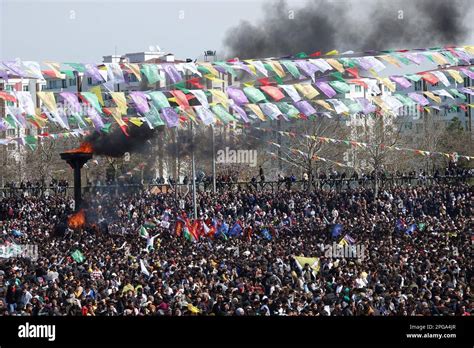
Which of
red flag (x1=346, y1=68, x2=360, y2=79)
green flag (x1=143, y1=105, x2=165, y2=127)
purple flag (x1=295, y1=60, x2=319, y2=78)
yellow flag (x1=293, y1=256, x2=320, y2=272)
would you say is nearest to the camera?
yellow flag (x1=293, y1=256, x2=320, y2=272)

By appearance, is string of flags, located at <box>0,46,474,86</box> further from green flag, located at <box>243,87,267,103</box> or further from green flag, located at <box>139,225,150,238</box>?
green flag, located at <box>139,225,150,238</box>

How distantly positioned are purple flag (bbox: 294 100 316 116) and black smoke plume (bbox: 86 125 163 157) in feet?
27.9

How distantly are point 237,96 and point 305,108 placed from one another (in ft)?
9.28

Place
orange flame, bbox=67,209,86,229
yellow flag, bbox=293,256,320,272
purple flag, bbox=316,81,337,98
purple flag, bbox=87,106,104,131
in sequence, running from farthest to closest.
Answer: orange flame, bbox=67,209,86,229
purple flag, bbox=316,81,337,98
purple flag, bbox=87,106,104,131
yellow flag, bbox=293,256,320,272

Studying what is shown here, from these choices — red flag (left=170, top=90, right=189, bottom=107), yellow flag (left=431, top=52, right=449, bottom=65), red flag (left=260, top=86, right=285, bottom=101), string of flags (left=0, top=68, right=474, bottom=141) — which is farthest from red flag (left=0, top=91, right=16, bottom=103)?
yellow flag (left=431, top=52, right=449, bottom=65)

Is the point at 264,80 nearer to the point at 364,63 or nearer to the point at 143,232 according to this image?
the point at 364,63

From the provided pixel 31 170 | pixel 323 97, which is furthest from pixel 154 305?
pixel 31 170

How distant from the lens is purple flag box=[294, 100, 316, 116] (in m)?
31.1

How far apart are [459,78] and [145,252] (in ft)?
35.0

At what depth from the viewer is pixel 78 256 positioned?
Answer: 27062mm

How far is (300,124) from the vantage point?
5053 centimetres

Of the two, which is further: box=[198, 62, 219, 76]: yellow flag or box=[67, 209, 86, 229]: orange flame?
box=[67, 209, 86, 229]: orange flame

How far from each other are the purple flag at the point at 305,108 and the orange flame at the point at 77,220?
389 inches

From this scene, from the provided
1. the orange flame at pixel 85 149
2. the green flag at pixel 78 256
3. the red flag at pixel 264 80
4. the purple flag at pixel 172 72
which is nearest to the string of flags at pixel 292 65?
the purple flag at pixel 172 72
